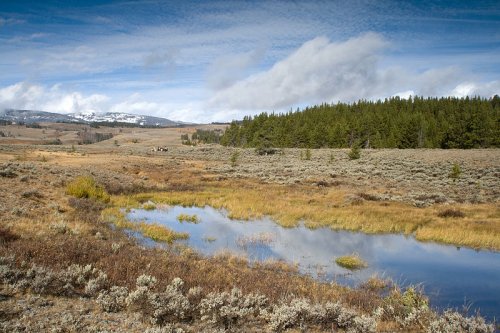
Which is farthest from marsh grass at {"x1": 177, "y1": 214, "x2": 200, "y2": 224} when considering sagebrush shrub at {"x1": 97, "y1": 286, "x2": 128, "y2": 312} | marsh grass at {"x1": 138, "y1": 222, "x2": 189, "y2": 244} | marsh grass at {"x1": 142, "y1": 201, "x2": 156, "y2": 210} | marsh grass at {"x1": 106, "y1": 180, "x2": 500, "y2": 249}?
sagebrush shrub at {"x1": 97, "y1": 286, "x2": 128, "y2": 312}

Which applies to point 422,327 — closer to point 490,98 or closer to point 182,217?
point 182,217

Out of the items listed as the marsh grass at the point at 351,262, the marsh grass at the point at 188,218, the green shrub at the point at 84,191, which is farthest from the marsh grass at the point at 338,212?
the marsh grass at the point at 351,262

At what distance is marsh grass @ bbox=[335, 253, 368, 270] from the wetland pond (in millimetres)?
262

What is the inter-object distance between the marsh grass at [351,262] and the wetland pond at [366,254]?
0.26 m

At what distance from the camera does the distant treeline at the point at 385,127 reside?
297 ft

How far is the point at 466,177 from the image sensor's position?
4612 centimetres

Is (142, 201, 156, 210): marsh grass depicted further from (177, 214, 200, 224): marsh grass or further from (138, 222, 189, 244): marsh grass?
(138, 222, 189, 244): marsh grass

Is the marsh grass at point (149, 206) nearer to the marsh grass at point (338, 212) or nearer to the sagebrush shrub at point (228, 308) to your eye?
the marsh grass at point (338, 212)

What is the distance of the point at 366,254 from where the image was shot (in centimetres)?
1739

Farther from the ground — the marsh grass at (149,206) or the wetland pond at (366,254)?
the wetland pond at (366,254)

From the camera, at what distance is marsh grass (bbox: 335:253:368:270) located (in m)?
15.5

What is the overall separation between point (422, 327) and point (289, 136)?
11101cm

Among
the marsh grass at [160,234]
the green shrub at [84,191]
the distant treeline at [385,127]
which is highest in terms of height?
the distant treeline at [385,127]

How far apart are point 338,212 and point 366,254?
323 inches
